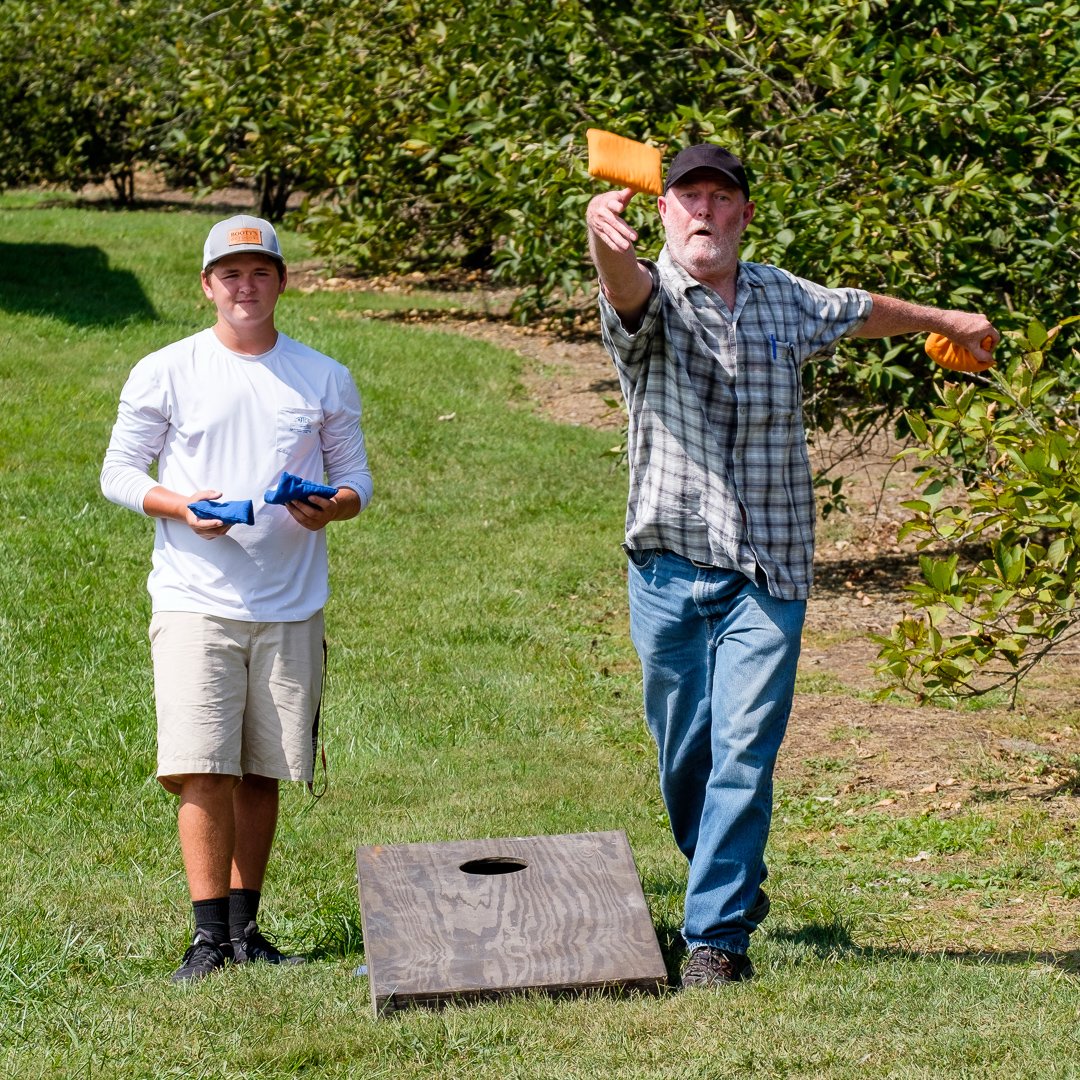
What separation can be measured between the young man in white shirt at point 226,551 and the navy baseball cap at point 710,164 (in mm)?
1103

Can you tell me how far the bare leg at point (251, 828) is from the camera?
173 inches

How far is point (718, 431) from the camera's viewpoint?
395 centimetres

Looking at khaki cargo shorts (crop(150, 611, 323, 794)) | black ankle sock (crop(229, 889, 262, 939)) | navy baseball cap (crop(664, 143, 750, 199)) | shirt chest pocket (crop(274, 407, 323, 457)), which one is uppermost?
navy baseball cap (crop(664, 143, 750, 199))

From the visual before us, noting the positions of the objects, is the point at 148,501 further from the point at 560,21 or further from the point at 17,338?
the point at 17,338

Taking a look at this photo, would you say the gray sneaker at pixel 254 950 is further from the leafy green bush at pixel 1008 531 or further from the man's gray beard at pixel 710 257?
the leafy green bush at pixel 1008 531

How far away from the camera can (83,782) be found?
5875 millimetres

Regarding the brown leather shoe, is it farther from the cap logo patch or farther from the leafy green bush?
the cap logo patch

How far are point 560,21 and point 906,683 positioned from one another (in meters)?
4.91

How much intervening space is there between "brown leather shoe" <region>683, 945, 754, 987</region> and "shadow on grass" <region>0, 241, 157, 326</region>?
38.1 feet

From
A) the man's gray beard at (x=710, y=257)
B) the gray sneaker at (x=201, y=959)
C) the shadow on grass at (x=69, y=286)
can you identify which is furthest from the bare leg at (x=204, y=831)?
the shadow on grass at (x=69, y=286)

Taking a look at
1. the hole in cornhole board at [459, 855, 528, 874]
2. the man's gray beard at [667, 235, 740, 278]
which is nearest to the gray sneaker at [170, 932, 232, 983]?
the hole in cornhole board at [459, 855, 528, 874]

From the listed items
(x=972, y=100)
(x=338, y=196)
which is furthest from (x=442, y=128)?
(x=338, y=196)

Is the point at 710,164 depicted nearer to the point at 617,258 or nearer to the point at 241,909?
the point at 617,258

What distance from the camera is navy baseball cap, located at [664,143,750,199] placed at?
3.86 metres
